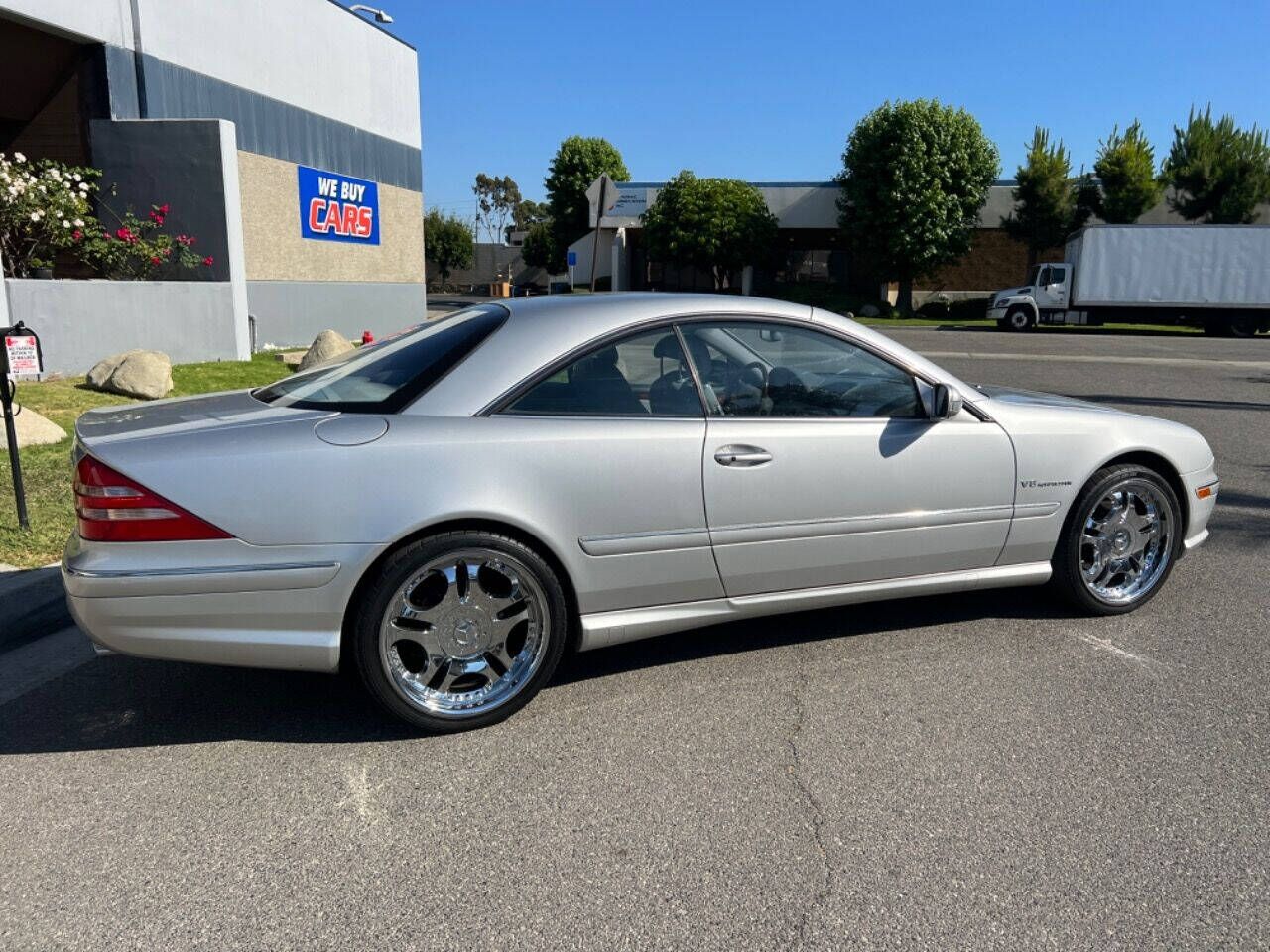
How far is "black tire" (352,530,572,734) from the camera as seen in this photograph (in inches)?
127

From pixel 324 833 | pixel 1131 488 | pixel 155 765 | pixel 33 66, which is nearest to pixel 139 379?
pixel 33 66

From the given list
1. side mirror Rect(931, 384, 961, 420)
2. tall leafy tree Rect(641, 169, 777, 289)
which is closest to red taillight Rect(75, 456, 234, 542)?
side mirror Rect(931, 384, 961, 420)

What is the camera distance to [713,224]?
→ 43688 millimetres

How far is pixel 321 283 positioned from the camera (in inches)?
698

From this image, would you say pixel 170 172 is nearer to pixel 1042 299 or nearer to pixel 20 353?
pixel 20 353

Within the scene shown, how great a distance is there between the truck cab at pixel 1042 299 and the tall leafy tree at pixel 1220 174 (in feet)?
38.7

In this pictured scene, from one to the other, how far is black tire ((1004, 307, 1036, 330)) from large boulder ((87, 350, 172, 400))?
94.3 ft

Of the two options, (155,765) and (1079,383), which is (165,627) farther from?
(1079,383)

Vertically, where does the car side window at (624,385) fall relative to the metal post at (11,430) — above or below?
above

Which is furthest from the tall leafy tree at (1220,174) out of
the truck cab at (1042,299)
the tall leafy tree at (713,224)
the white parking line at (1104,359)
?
the white parking line at (1104,359)

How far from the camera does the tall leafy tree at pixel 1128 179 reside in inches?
1571

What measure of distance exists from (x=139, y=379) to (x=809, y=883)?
9322 millimetres

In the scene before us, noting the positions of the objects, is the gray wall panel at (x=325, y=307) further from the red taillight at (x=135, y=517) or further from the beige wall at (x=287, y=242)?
the red taillight at (x=135, y=517)

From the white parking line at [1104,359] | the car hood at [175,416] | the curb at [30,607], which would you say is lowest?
the curb at [30,607]
